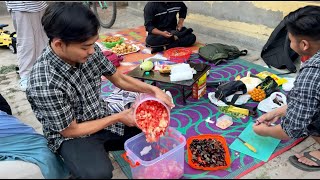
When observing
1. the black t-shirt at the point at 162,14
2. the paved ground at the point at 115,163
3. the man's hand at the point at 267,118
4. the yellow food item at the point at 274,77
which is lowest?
the paved ground at the point at 115,163

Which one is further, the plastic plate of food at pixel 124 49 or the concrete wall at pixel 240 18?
the plastic plate of food at pixel 124 49

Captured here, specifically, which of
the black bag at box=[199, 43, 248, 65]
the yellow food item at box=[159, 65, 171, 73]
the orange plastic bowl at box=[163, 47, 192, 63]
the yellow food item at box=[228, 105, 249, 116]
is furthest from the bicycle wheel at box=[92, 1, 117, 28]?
the yellow food item at box=[228, 105, 249, 116]

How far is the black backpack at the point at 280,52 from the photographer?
3.90m

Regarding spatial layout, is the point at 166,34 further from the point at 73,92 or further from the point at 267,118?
the point at 73,92

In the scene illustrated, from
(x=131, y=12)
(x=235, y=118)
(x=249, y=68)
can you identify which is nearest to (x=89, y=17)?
(x=235, y=118)

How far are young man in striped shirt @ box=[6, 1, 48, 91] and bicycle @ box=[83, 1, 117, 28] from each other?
8.72 ft

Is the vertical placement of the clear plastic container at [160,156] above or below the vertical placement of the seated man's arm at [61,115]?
below

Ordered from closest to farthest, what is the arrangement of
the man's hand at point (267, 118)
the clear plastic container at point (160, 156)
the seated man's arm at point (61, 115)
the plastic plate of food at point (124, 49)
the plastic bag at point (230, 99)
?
the seated man's arm at point (61, 115) → the clear plastic container at point (160, 156) → the man's hand at point (267, 118) → the plastic bag at point (230, 99) → the plastic plate of food at point (124, 49)

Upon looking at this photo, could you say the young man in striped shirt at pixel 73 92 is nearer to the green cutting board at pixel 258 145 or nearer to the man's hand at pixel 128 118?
the man's hand at pixel 128 118

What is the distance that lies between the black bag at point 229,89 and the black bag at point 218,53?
913 millimetres

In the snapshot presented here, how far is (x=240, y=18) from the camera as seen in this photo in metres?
5.07

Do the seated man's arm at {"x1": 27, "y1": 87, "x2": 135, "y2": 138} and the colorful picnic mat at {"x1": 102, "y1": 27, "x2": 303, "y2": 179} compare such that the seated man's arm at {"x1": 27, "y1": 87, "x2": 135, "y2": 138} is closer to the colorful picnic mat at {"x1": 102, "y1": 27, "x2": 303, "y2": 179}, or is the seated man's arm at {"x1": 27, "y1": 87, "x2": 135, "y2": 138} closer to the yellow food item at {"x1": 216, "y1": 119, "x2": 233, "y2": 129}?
the colorful picnic mat at {"x1": 102, "y1": 27, "x2": 303, "y2": 179}

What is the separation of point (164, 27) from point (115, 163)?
2.90m

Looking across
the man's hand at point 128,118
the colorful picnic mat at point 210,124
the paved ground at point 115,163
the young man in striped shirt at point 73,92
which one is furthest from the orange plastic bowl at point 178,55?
the man's hand at point 128,118
